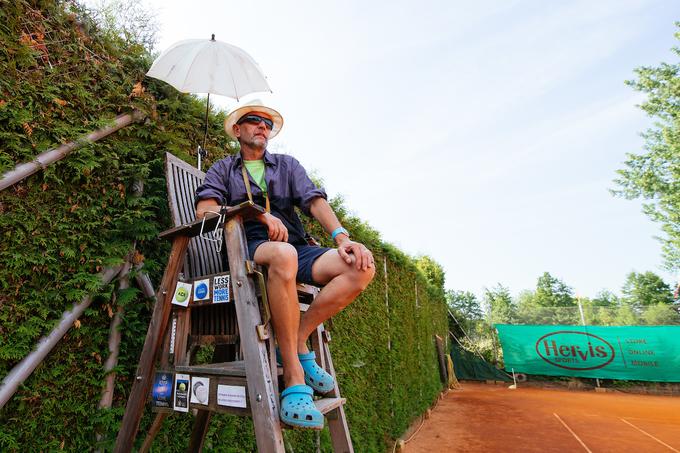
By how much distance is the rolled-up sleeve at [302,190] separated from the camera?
5.78 ft

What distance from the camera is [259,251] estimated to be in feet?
4.48

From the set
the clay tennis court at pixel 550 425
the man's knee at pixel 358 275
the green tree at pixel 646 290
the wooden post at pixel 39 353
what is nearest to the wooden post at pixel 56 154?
the wooden post at pixel 39 353

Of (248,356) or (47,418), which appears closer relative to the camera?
(248,356)

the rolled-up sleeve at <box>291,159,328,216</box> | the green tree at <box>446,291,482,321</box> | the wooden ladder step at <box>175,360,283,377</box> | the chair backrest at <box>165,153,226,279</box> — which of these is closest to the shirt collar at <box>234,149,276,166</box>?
the rolled-up sleeve at <box>291,159,328,216</box>

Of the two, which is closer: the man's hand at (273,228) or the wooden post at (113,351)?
the man's hand at (273,228)

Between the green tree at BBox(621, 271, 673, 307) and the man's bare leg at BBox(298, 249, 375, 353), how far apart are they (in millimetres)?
42225

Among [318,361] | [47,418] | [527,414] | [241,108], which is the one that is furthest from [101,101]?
[527,414]

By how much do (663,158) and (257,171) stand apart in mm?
22073

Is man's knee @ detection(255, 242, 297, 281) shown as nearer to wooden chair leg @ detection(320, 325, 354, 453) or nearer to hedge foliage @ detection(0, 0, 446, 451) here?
wooden chair leg @ detection(320, 325, 354, 453)

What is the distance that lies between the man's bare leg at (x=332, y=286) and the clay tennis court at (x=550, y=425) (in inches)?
169

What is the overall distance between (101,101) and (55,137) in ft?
1.14

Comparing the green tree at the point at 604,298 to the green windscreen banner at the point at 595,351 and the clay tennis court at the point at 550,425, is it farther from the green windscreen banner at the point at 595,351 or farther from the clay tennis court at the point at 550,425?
the clay tennis court at the point at 550,425

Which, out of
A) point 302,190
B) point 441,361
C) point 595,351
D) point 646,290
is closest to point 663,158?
point 595,351

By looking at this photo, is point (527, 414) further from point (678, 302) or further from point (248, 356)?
point (678, 302)
